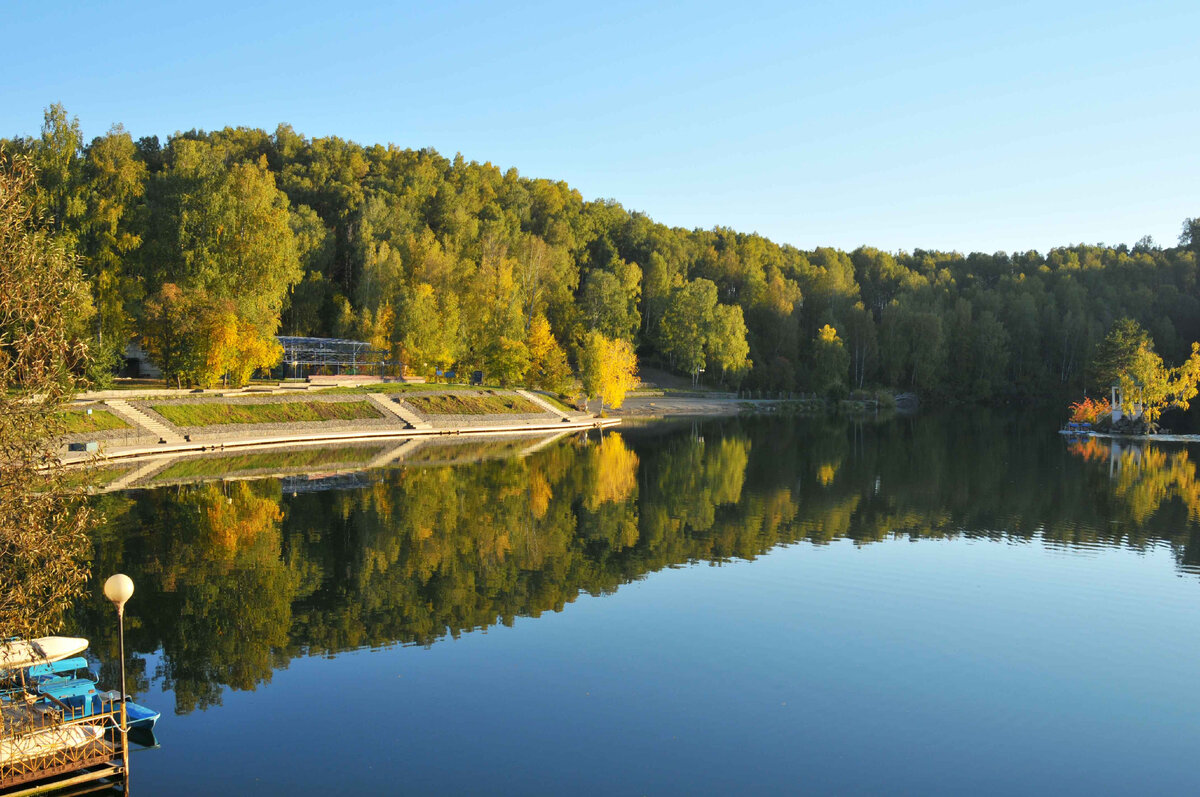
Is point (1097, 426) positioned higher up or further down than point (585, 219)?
further down

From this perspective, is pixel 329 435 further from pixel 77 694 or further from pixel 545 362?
pixel 77 694

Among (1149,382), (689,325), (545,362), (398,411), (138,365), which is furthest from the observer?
(689,325)

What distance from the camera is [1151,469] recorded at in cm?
4772

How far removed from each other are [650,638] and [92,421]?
36759mm

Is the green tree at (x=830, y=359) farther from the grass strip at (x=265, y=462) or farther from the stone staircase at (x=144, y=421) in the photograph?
the stone staircase at (x=144, y=421)

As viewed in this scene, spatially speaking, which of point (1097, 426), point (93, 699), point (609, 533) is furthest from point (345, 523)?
point (1097, 426)

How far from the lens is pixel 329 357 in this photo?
75062 millimetres

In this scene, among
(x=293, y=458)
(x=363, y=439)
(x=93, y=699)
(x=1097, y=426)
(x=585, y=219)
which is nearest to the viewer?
(x=93, y=699)

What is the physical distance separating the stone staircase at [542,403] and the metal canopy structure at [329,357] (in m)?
11.3

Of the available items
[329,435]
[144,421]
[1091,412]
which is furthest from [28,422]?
[1091,412]

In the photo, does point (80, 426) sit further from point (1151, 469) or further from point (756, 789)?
point (1151, 469)

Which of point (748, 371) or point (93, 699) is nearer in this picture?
point (93, 699)

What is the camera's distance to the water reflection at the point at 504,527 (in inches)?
762

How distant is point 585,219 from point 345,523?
9754cm
